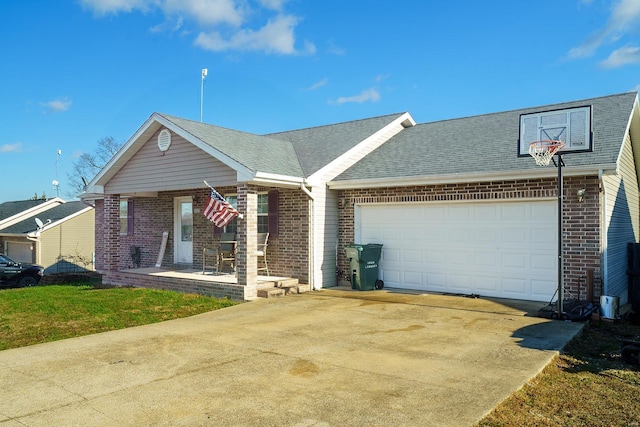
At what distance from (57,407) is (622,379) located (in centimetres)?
602

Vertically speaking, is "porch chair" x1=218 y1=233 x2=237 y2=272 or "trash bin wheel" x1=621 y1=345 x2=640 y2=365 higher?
"porch chair" x1=218 y1=233 x2=237 y2=272

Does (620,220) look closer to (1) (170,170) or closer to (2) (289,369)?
(2) (289,369)

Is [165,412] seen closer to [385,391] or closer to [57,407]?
[57,407]

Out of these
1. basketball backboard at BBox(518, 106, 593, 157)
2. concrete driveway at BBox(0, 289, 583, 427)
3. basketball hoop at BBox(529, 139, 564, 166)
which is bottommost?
concrete driveway at BBox(0, 289, 583, 427)

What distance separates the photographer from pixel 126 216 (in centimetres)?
1845

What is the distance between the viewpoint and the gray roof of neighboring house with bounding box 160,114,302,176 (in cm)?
1142

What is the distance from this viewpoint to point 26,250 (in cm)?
2380

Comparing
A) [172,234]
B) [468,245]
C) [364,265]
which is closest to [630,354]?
[468,245]

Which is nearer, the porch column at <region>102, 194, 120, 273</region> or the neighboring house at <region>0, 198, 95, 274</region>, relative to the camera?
the porch column at <region>102, 194, 120, 273</region>

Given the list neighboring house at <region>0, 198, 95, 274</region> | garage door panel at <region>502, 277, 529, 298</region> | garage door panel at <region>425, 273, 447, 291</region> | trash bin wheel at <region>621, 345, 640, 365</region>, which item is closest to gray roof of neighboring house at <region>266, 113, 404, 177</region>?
garage door panel at <region>425, 273, 447, 291</region>

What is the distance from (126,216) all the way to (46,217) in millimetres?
9103

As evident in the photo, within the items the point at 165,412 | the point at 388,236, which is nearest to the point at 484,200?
the point at 388,236

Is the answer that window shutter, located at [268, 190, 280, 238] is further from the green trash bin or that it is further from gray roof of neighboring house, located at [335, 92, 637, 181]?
the green trash bin

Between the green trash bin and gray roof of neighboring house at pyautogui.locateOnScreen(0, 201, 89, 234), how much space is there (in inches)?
675
